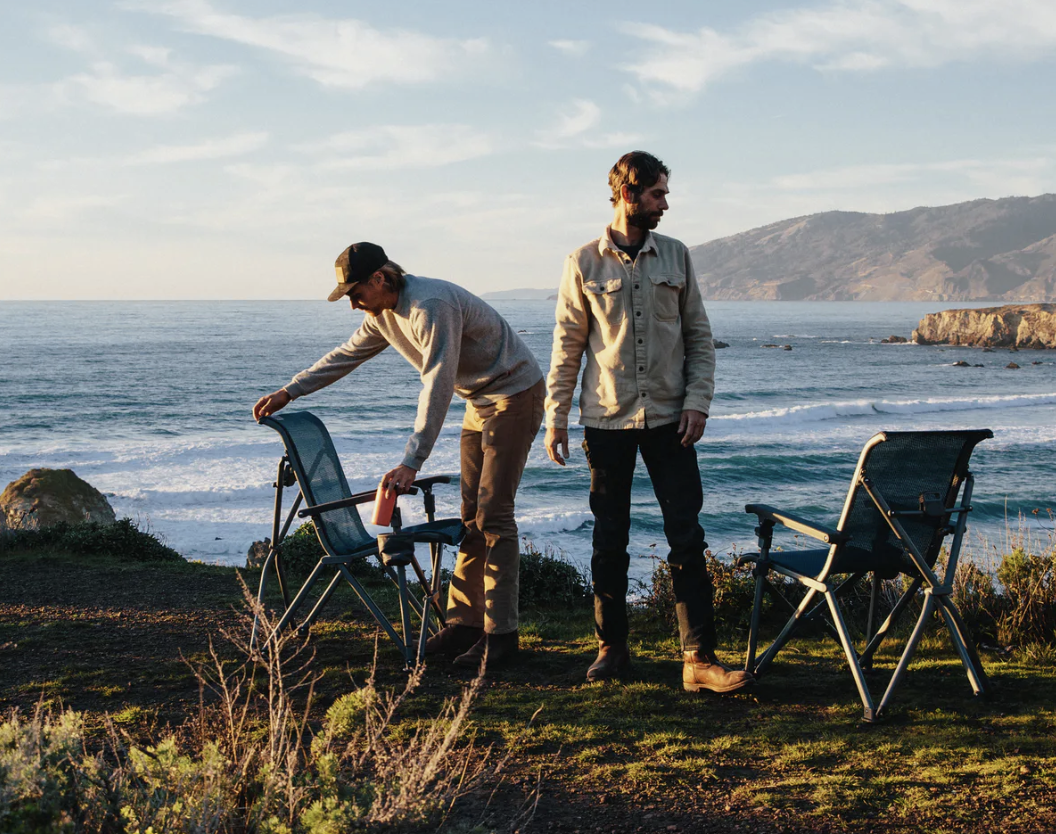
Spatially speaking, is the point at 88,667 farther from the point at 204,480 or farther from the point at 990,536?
the point at 204,480

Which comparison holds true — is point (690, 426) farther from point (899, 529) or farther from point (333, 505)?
point (333, 505)

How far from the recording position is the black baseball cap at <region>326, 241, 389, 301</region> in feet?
13.4

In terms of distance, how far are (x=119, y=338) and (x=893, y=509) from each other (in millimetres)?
76023

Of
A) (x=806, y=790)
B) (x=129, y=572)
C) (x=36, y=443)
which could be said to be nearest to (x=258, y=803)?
(x=806, y=790)

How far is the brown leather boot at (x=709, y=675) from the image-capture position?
387cm

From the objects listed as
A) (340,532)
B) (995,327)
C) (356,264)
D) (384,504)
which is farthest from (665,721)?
(995,327)

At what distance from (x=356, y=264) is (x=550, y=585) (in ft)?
11.8

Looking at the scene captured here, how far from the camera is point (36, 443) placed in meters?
26.5

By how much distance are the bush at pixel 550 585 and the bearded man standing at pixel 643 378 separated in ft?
8.72

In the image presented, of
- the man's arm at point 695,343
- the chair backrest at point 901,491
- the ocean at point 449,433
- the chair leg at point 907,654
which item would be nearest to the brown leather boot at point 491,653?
the man's arm at point 695,343

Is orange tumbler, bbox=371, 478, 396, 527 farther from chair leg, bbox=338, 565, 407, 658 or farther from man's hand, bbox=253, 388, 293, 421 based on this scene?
man's hand, bbox=253, 388, 293, 421

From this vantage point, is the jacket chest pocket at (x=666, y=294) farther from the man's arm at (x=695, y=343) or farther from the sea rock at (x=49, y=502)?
the sea rock at (x=49, y=502)

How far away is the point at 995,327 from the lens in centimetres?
6875

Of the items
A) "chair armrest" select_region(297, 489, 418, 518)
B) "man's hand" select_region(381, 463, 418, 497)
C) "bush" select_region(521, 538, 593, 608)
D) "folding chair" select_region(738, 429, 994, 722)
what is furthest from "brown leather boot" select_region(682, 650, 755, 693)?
"bush" select_region(521, 538, 593, 608)
